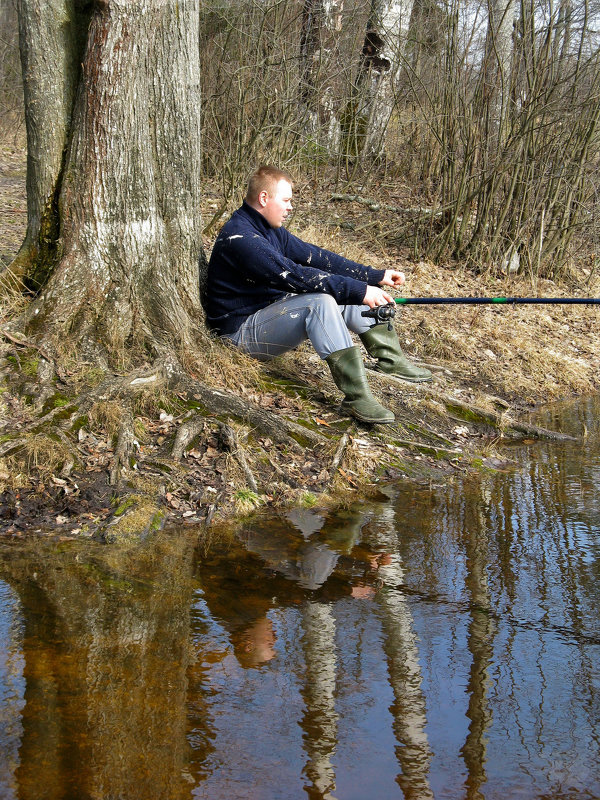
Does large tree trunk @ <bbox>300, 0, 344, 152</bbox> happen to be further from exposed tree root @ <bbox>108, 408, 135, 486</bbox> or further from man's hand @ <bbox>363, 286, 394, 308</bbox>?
exposed tree root @ <bbox>108, 408, 135, 486</bbox>

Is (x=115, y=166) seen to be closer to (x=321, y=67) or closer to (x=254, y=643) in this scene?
(x=254, y=643)

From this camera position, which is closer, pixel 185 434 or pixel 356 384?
pixel 185 434

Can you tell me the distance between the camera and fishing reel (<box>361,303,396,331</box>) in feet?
19.7

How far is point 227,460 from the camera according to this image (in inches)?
193

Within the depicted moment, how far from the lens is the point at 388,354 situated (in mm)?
6609

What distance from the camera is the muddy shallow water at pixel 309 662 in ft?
8.06

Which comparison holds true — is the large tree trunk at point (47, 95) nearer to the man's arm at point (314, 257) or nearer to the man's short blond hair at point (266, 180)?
the man's short blond hair at point (266, 180)

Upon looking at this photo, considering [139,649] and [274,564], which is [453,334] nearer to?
[274,564]

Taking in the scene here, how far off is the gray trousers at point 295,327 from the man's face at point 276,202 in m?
0.58

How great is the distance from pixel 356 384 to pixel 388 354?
3.40 feet

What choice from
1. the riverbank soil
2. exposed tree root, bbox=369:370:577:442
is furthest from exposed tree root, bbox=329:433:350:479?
exposed tree root, bbox=369:370:577:442

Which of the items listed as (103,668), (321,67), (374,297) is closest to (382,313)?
(374,297)

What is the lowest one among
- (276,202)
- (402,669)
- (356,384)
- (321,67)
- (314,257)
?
(402,669)

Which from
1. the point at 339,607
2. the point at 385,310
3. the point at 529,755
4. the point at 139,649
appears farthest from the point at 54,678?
the point at 385,310
